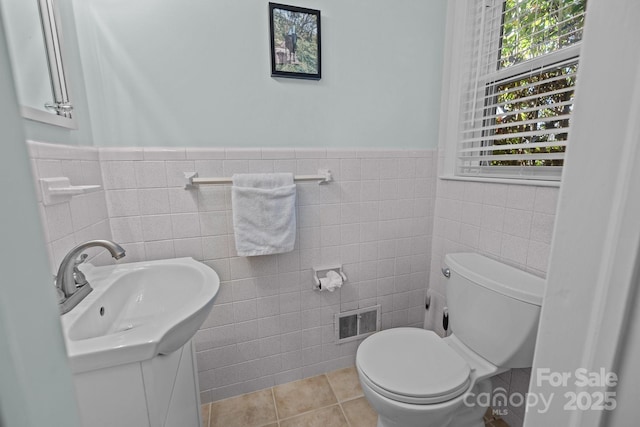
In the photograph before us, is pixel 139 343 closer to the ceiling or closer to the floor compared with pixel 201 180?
closer to the floor

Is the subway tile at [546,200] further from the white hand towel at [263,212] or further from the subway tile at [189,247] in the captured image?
the subway tile at [189,247]

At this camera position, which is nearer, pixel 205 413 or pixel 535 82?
pixel 535 82

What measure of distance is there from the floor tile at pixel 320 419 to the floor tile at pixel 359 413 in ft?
0.11

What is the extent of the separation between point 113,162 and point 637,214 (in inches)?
56.4

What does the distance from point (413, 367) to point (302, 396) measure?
2.32ft

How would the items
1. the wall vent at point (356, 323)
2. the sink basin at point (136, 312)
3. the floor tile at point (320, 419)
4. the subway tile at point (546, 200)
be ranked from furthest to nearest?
1. the wall vent at point (356, 323)
2. the floor tile at point (320, 419)
3. the subway tile at point (546, 200)
4. the sink basin at point (136, 312)

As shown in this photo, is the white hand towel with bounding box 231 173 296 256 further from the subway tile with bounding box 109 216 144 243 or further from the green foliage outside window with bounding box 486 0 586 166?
the green foliage outside window with bounding box 486 0 586 166

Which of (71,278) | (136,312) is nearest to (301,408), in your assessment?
(136,312)

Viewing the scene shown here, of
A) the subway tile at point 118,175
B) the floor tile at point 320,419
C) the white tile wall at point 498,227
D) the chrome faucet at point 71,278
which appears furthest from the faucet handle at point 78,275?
the white tile wall at point 498,227

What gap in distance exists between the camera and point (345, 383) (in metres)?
1.52

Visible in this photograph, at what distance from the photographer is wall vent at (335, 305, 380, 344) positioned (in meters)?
1.55

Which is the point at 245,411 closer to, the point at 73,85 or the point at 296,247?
the point at 296,247

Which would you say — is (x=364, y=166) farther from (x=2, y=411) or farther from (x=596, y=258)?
(x=2, y=411)

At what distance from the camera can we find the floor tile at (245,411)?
4.25 feet
